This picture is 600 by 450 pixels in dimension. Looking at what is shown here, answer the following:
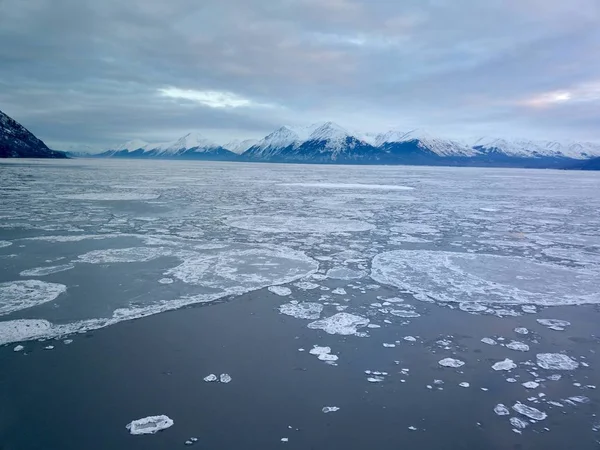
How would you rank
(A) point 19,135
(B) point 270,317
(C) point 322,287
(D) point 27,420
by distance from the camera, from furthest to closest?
(A) point 19,135 → (C) point 322,287 → (B) point 270,317 → (D) point 27,420

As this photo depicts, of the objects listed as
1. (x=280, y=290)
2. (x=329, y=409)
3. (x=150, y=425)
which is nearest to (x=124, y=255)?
(x=280, y=290)

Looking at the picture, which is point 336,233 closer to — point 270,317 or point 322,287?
point 322,287

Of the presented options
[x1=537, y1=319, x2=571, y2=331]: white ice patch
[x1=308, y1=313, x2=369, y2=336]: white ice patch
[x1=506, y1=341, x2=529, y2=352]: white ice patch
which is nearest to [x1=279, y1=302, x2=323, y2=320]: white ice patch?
[x1=308, y1=313, x2=369, y2=336]: white ice patch

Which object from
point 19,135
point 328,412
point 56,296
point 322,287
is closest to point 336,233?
point 322,287

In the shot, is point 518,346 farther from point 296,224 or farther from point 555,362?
point 296,224

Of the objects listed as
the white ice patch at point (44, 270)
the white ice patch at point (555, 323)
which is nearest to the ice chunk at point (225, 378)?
the white ice patch at point (555, 323)

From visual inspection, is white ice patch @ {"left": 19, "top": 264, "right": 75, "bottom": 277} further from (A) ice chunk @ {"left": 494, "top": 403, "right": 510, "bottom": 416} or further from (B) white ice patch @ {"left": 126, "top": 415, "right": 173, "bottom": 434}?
(A) ice chunk @ {"left": 494, "top": 403, "right": 510, "bottom": 416}
